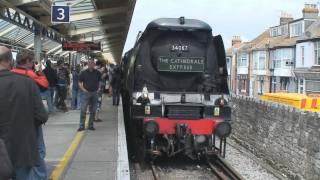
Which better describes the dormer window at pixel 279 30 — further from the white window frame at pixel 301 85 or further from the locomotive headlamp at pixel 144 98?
the locomotive headlamp at pixel 144 98

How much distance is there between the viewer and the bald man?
183 inches

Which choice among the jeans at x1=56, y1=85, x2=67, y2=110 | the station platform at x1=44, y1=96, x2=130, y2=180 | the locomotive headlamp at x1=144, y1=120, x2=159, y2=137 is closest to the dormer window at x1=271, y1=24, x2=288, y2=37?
the jeans at x1=56, y1=85, x2=67, y2=110

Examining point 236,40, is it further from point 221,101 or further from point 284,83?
point 221,101

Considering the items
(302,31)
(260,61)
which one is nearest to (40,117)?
(302,31)

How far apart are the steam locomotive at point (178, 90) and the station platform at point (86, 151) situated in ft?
2.72

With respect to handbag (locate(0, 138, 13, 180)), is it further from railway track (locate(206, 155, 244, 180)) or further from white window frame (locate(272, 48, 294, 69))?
white window frame (locate(272, 48, 294, 69))

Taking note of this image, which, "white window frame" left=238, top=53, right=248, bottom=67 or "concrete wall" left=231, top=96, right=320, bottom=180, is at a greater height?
A: "white window frame" left=238, top=53, right=248, bottom=67

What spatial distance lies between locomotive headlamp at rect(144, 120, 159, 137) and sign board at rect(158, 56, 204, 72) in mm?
1376

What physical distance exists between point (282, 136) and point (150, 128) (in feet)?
17.3

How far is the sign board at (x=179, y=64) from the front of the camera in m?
11.6

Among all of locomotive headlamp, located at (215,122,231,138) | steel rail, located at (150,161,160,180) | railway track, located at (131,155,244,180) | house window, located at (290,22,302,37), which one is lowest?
railway track, located at (131,155,244,180)

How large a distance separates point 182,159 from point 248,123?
19.0 ft

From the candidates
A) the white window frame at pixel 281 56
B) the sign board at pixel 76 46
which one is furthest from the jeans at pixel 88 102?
the white window frame at pixel 281 56

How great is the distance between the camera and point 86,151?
967 cm
